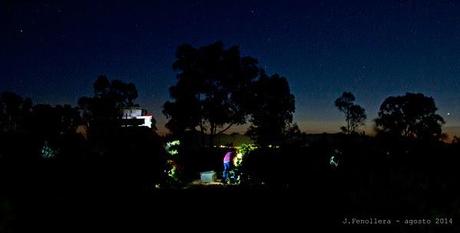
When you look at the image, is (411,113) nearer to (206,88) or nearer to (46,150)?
(206,88)

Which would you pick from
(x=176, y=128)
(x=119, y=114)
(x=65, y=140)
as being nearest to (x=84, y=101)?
(x=119, y=114)

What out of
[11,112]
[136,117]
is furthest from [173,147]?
[11,112]

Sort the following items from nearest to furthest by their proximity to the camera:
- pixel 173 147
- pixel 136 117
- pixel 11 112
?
pixel 173 147
pixel 136 117
pixel 11 112

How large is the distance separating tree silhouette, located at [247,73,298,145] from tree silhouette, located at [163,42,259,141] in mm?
1510

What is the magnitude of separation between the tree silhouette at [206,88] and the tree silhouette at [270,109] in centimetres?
151

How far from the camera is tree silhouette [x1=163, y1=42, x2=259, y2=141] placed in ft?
111

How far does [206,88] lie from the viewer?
33.9 meters

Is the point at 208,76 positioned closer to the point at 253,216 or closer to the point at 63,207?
the point at 253,216

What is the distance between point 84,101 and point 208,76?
17.1m

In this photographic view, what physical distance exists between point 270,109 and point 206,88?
6.43m

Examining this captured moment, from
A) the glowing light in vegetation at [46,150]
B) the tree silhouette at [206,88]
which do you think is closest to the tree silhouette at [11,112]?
the tree silhouette at [206,88]

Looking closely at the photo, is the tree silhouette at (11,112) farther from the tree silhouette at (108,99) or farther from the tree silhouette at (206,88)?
the tree silhouette at (206,88)

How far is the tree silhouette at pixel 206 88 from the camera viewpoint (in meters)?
33.7

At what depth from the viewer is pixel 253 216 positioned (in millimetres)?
11070
